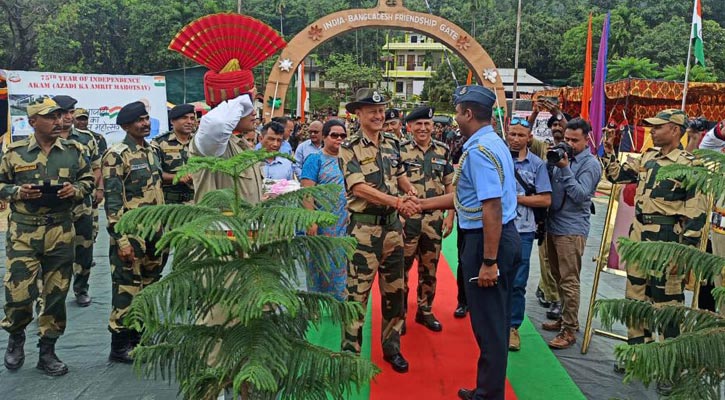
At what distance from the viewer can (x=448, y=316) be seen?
15.5ft

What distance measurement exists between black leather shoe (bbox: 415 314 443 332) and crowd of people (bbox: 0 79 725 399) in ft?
0.04

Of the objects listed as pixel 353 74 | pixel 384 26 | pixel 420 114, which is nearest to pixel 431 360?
pixel 420 114

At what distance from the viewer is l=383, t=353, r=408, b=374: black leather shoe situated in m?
3.55

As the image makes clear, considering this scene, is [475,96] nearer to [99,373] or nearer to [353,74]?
[99,373]

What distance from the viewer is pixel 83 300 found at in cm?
472

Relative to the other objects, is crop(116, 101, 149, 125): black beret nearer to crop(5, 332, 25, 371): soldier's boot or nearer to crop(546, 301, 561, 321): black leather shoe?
crop(5, 332, 25, 371): soldier's boot

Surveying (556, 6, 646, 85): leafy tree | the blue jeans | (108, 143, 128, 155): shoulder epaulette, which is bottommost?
the blue jeans

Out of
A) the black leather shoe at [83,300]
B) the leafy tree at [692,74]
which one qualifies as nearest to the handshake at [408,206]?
the black leather shoe at [83,300]

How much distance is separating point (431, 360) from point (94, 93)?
7.44 meters

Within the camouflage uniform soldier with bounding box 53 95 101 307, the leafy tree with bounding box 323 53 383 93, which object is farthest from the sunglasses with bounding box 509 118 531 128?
the leafy tree with bounding box 323 53 383 93

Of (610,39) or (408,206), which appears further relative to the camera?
(610,39)

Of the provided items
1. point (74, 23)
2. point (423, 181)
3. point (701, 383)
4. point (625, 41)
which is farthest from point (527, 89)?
point (701, 383)

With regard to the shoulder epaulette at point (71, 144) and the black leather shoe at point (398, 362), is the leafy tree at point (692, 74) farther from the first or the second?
the shoulder epaulette at point (71, 144)

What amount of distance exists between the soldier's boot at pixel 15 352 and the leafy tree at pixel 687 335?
3485 millimetres
